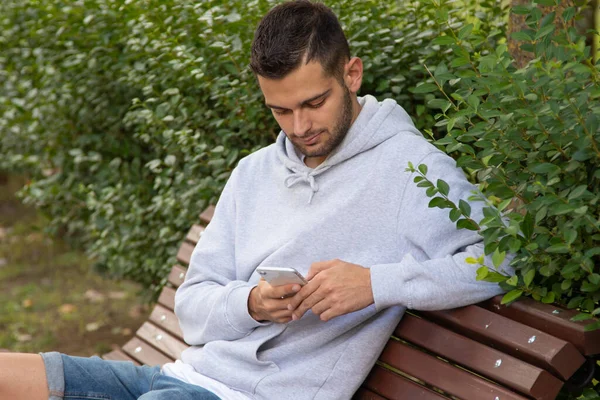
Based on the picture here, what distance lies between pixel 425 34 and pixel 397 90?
289 millimetres

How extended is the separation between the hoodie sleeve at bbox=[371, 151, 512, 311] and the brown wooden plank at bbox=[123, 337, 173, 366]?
4.69 ft

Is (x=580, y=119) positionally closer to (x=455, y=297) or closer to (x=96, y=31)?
(x=455, y=297)

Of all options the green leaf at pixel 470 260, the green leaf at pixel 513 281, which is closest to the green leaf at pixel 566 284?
the green leaf at pixel 513 281

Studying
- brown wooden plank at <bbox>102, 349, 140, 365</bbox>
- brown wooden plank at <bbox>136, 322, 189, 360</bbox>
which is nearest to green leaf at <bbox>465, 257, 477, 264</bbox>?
brown wooden plank at <bbox>136, 322, 189, 360</bbox>

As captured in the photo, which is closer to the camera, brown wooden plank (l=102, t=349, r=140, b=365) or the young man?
the young man

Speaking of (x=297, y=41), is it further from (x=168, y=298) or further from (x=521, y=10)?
(x=168, y=298)

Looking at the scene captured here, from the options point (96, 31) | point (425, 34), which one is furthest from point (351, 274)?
point (96, 31)

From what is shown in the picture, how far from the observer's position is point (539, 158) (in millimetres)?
2357

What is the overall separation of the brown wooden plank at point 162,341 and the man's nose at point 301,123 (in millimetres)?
1274

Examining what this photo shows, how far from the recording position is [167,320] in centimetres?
382

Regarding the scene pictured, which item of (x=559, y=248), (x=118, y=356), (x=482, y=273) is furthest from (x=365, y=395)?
(x=118, y=356)

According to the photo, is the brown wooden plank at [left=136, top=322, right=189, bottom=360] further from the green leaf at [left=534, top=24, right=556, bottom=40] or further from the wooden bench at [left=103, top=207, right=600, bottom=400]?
the green leaf at [left=534, top=24, right=556, bottom=40]

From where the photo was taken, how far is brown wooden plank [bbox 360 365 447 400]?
2.57 metres

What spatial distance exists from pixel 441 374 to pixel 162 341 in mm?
1567
